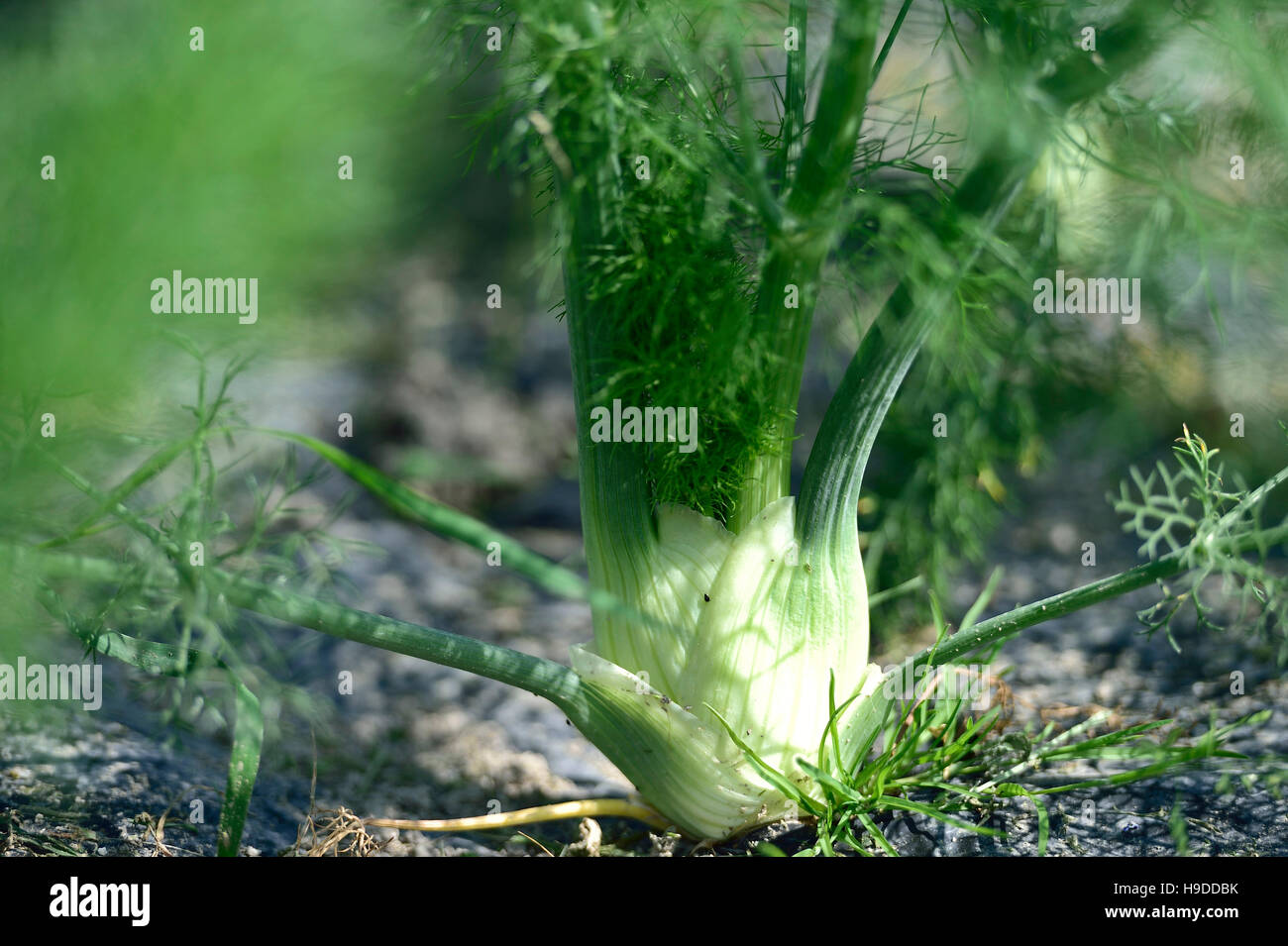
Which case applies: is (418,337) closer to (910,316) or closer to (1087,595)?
(910,316)

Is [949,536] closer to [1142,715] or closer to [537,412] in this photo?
[1142,715]

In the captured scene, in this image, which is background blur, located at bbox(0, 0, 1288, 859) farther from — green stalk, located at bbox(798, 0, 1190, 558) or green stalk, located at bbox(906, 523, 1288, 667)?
green stalk, located at bbox(906, 523, 1288, 667)

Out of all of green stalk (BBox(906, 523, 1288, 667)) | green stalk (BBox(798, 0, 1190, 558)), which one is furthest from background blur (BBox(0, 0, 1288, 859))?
green stalk (BBox(906, 523, 1288, 667))

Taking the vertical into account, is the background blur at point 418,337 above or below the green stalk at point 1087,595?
above

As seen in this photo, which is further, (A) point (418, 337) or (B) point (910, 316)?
(A) point (418, 337)

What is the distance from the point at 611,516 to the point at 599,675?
16cm

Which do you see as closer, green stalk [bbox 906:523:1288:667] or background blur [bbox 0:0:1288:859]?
background blur [bbox 0:0:1288:859]

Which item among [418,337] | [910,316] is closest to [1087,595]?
[910,316]

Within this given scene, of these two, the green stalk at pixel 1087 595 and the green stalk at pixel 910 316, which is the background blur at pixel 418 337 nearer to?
the green stalk at pixel 910 316

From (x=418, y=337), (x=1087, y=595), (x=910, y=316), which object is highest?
(x=418, y=337)

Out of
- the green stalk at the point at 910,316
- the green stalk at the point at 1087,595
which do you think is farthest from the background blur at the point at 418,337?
the green stalk at the point at 1087,595

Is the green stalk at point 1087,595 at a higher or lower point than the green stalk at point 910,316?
lower

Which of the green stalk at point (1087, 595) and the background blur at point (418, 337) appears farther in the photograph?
the green stalk at point (1087, 595)

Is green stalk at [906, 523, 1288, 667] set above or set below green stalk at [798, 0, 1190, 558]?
below
